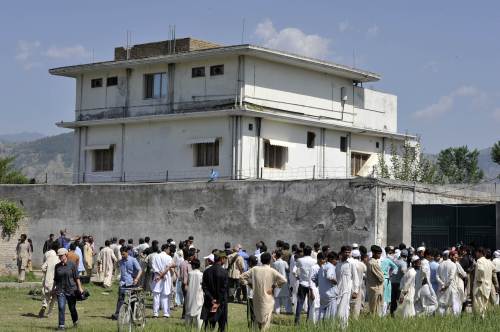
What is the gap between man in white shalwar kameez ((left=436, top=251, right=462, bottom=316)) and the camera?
20.4 metres

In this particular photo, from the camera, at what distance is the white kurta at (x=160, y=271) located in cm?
2127

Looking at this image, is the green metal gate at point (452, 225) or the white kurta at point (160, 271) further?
the green metal gate at point (452, 225)

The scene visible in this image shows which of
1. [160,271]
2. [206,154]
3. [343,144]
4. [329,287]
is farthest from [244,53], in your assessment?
[329,287]

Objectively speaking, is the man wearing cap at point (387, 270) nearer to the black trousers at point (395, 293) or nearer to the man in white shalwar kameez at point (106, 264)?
the black trousers at point (395, 293)

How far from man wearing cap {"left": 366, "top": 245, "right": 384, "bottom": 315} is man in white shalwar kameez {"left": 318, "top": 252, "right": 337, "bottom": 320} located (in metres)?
1.54

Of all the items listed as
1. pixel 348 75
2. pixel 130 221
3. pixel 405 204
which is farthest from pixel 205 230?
pixel 348 75

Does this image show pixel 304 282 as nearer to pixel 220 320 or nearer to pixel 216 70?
pixel 220 320

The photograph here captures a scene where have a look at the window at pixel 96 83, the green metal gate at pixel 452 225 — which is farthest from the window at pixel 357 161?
the green metal gate at pixel 452 225

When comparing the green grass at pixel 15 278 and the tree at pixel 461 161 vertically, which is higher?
the tree at pixel 461 161

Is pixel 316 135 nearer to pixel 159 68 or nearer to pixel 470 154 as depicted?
pixel 159 68

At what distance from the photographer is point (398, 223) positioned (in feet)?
92.2

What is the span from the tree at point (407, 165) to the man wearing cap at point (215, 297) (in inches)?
1102

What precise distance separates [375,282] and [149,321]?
489 centimetres

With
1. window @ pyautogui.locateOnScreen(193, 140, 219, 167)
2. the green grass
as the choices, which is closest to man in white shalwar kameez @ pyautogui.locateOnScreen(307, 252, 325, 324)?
the green grass
